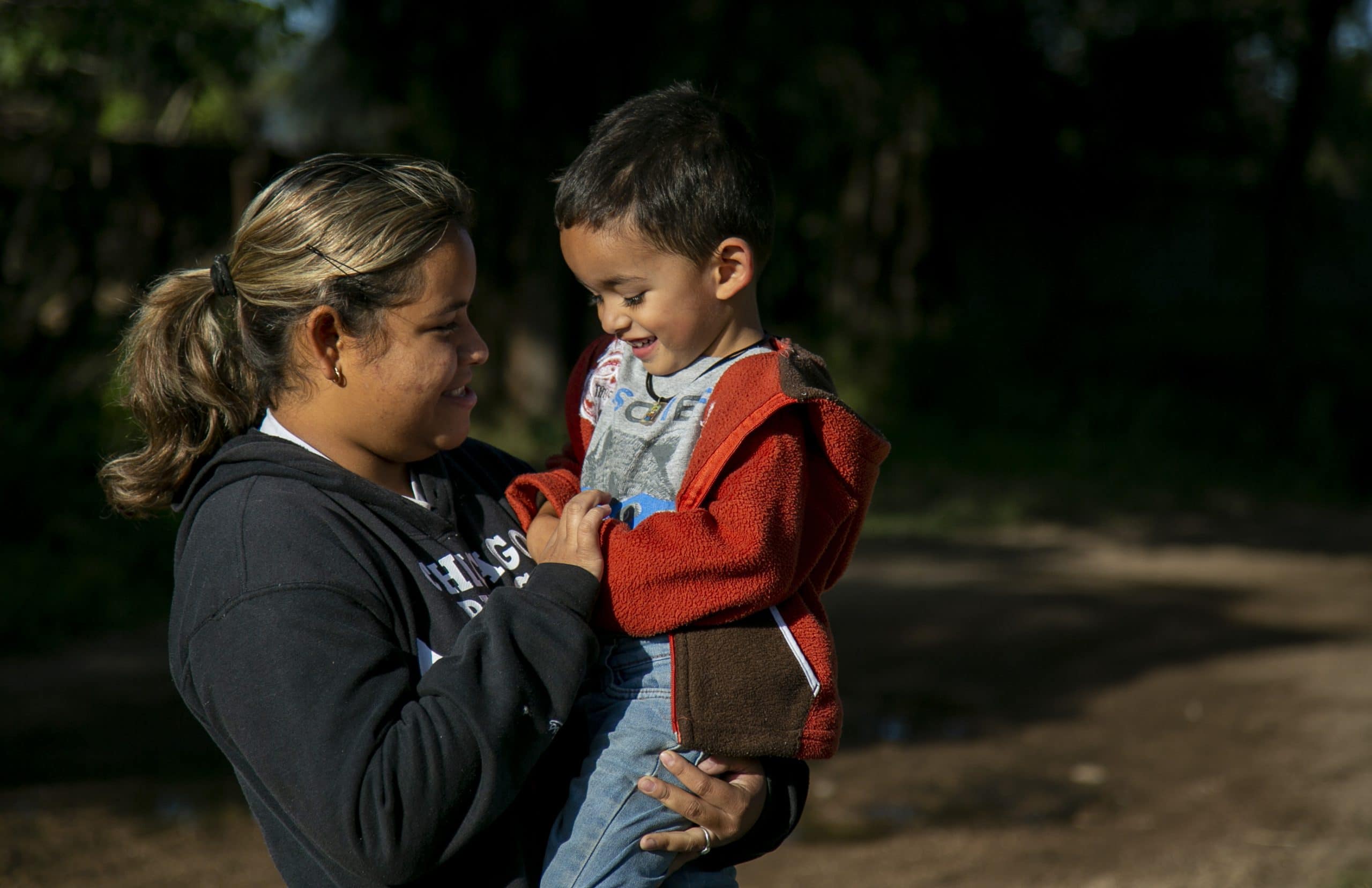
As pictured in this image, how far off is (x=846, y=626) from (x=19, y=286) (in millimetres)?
5358

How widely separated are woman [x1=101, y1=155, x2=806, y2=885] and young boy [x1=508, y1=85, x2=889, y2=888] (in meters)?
0.07

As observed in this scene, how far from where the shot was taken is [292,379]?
74.5 inches

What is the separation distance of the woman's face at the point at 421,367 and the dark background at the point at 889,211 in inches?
198

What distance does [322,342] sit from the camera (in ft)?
6.02

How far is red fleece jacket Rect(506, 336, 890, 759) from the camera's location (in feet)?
5.91

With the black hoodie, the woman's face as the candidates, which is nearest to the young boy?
the black hoodie

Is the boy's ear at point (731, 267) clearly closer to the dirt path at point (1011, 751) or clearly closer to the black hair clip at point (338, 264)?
the black hair clip at point (338, 264)

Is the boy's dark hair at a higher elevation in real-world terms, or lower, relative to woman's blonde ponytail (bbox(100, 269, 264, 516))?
higher

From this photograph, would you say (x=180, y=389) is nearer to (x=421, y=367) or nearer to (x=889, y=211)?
(x=421, y=367)

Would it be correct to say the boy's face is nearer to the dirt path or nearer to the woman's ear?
the woman's ear

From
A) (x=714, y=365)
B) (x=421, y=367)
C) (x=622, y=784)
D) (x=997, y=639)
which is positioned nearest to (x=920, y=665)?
(x=997, y=639)

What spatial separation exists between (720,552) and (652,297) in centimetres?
44

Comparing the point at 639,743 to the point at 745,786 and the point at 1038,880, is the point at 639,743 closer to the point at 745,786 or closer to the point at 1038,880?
the point at 745,786

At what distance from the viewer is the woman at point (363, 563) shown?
5.12ft
